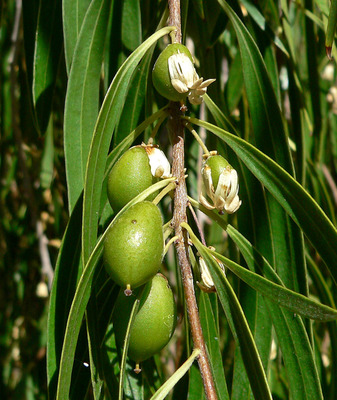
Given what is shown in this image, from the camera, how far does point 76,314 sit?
0.72m

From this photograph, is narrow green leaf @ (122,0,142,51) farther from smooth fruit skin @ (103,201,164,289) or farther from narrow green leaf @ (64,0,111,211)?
smooth fruit skin @ (103,201,164,289)

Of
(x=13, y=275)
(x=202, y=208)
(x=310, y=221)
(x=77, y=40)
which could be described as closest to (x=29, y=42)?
(x=77, y=40)

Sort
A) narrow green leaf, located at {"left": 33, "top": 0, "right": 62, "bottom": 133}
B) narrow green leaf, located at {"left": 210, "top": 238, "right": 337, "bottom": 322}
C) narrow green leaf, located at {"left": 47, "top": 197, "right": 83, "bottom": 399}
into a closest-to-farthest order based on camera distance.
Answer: narrow green leaf, located at {"left": 210, "top": 238, "right": 337, "bottom": 322}, narrow green leaf, located at {"left": 47, "top": 197, "right": 83, "bottom": 399}, narrow green leaf, located at {"left": 33, "top": 0, "right": 62, "bottom": 133}

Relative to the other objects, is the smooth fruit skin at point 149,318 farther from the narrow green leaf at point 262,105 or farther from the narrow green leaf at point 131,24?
the narrow green leaf at point 131,24

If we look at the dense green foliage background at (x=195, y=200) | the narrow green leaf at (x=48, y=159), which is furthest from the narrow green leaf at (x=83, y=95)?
the narrow green leaf at (x=48, y=159)

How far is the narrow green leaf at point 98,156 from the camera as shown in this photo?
78 cm

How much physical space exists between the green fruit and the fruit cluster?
6cm

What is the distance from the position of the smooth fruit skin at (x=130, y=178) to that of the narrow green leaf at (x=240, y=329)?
76 mm

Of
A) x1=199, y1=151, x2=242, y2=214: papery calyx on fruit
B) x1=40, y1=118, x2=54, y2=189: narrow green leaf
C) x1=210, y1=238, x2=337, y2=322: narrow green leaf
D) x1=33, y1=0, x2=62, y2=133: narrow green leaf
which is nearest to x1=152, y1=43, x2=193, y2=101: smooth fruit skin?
x1=199, y1=151, x2=242, y2=214: papery calyx on fruit

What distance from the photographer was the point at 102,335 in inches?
36.3

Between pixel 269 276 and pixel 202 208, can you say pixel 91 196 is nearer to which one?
pixel 202 208

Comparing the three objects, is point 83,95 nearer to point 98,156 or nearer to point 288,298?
point 98,156

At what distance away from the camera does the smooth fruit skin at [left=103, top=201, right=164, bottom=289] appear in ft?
2.21

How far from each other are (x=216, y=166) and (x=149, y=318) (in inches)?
8.6
